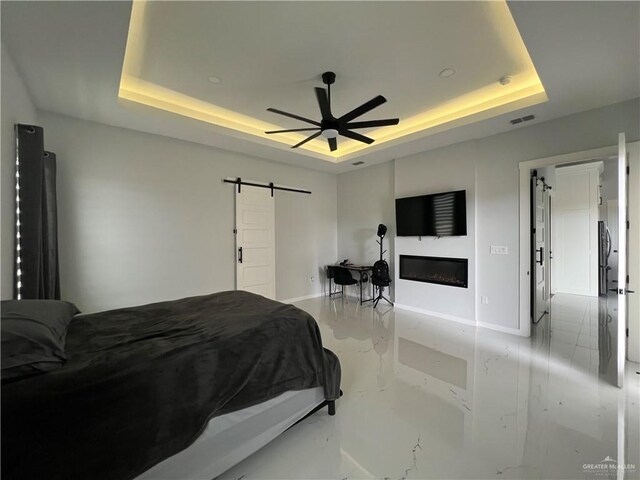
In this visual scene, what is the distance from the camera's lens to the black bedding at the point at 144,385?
3.47 ft

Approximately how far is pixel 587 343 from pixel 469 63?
3.74m

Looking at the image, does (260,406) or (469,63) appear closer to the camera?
(260,406)

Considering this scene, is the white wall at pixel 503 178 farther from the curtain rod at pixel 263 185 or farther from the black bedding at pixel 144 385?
the black bedding at pixel 144 385

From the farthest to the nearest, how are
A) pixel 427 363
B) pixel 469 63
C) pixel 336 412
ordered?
pixel 427 363
pixel 469 63
pixel 336 412

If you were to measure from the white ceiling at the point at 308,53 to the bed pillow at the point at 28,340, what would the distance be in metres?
1.95

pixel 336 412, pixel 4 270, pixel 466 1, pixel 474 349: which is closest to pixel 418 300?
pixel 474 349

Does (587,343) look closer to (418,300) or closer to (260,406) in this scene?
(418,300)

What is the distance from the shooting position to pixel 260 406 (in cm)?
167

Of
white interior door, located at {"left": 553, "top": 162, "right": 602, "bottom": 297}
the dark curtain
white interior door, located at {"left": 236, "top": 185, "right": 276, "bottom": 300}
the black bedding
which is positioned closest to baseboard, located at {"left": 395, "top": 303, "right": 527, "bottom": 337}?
white interior door, located at {"left": 236, "top": 185, "right": 276, "bottom": 300}

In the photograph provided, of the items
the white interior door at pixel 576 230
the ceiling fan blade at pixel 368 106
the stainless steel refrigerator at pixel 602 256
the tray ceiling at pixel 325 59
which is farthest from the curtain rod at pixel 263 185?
the stainless steel refrigerator at pixel 602 256

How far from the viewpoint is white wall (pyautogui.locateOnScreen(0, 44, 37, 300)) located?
2086 millimetres

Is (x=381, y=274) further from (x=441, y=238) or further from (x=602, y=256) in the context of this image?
(x=602, y=256)

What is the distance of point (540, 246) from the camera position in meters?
4.40

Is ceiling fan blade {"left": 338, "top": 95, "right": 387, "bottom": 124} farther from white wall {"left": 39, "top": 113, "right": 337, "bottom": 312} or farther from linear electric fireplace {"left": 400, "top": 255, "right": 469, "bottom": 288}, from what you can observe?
linear electric fireplace {"left": 400, "top": 255, "right": 469, "bottom": 288}
